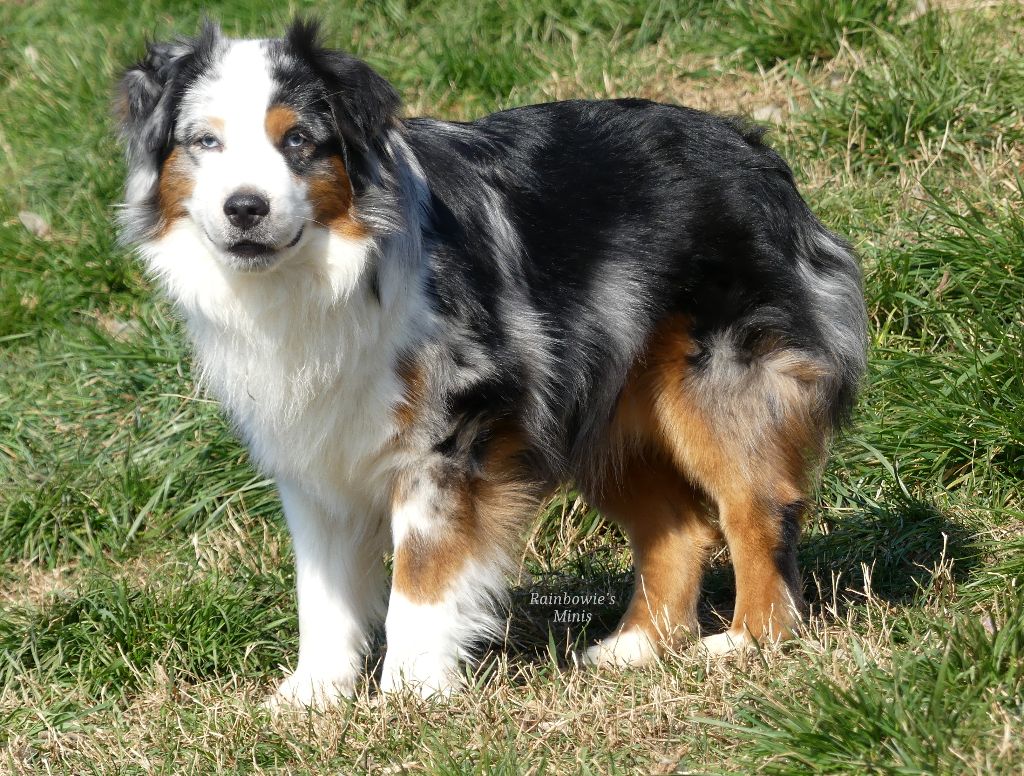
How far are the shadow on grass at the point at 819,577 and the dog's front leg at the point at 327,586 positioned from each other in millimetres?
601

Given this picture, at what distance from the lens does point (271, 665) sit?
457 cm

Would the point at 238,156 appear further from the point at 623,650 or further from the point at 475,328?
the point at 623,650

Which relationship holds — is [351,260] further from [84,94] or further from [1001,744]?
[84,94]

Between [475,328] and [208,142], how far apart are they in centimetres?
96

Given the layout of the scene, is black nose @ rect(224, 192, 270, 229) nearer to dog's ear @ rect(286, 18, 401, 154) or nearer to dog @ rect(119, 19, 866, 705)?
dog @ rect(119, 19, 866, 705)

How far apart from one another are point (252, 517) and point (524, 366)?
181 centimetres

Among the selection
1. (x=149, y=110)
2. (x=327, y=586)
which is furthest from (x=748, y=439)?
(x=149, y=110)

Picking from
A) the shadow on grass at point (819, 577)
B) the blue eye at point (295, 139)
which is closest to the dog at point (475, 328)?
the blue eye at point (295, 139)

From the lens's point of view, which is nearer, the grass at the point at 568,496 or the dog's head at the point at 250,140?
the grass at the point at 568,496

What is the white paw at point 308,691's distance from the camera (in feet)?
13.2

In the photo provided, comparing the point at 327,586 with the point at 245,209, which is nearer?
the point at 245,209

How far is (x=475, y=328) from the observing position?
3840 mm

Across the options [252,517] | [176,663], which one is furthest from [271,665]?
[252,517]

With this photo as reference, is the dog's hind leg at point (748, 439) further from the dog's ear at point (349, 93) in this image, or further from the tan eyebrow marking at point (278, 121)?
the tan eyebrow marking at point (278, 121)
